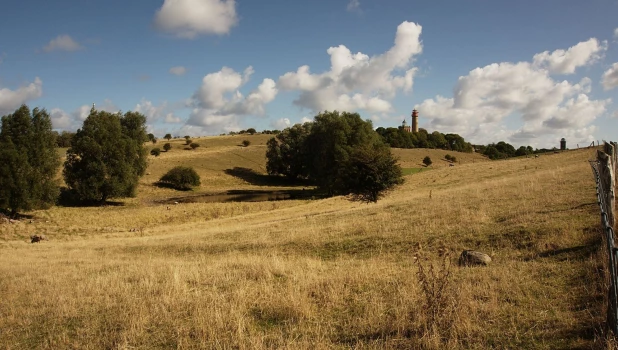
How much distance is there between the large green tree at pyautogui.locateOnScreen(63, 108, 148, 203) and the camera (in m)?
53.3

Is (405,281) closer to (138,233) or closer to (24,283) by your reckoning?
(24,283)

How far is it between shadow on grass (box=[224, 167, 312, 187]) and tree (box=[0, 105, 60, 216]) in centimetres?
4849

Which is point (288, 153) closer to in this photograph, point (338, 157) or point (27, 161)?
point (338, 157)

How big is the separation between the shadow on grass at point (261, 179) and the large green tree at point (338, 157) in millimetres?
1607

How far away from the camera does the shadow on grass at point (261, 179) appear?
294 ft

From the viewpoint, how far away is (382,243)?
1448 centimetres

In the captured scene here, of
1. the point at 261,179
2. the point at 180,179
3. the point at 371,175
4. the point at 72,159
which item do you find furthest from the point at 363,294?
the point at 261,179

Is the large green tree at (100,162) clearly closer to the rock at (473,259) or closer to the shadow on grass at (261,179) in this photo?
the shadow on grass at (261,179)

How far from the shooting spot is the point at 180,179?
76250 millimetres

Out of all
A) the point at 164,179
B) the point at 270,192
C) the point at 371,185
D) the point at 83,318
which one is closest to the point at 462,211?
the point at 83,318

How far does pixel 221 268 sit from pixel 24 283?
595cm

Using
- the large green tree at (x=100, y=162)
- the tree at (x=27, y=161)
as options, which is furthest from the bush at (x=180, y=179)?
the tree at (x=27, y=161)

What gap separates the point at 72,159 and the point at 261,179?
44.3 m

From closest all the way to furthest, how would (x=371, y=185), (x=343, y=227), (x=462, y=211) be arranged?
(x=462, y=211), (x=343, y=227), (x=371, y=185)
